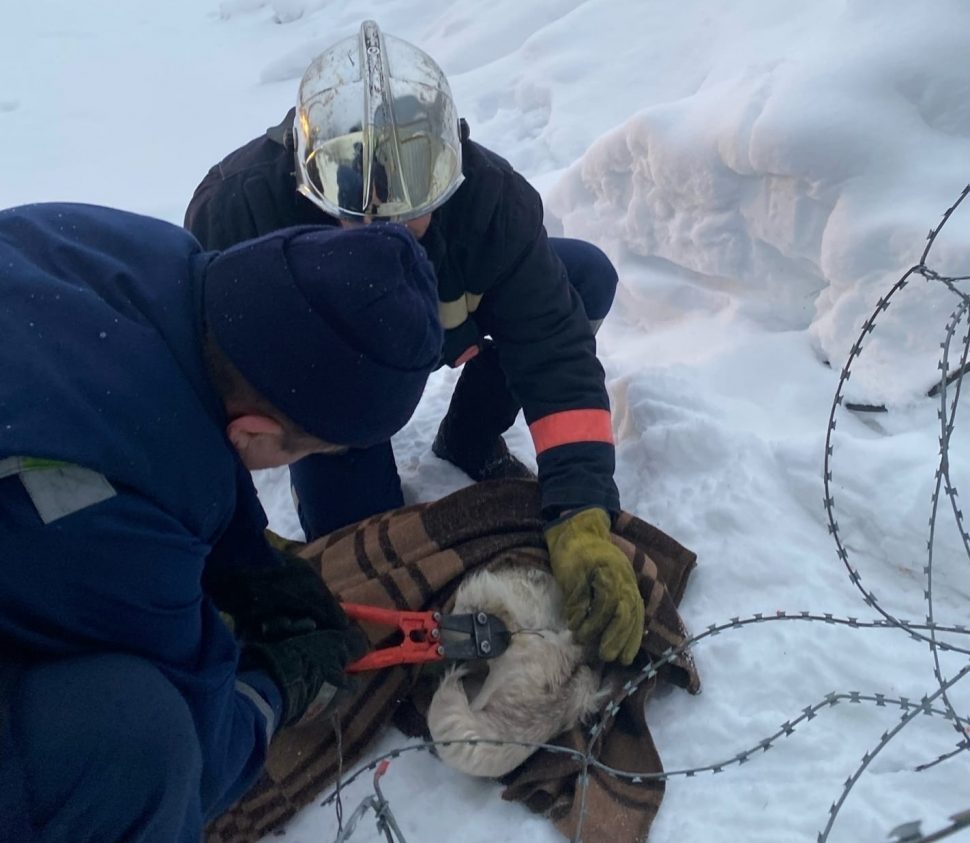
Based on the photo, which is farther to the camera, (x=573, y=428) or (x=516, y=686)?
(x=573, y=428)

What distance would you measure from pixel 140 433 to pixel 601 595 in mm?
1148

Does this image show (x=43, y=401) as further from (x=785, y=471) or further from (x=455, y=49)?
(x=455, y=49)

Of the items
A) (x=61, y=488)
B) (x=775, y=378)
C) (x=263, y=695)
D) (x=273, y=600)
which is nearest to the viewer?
(x=61, y=488)

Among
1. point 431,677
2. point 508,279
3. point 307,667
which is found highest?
point 508,279

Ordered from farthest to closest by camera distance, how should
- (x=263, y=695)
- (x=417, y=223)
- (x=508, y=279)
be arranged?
1. (x=508, y=279)
2. (x=417, y=223)
3. (x=263, y=695)

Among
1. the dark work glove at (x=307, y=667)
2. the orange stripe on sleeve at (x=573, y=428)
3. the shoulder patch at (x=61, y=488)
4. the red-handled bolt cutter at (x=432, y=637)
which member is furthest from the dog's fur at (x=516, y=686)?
the shoulder patch at (x=61, y=488)

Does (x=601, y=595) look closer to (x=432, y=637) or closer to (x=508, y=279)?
(x=432, y=637)

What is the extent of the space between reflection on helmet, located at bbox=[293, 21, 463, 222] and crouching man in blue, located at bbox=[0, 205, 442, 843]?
610 mm

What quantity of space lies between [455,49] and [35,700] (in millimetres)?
5866

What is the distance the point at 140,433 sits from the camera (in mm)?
1163

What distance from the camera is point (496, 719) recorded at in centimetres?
187

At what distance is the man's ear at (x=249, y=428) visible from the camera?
4.21 feet

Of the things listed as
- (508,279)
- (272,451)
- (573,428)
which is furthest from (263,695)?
(508,279)

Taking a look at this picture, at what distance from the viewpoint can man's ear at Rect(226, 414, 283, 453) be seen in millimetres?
1282
